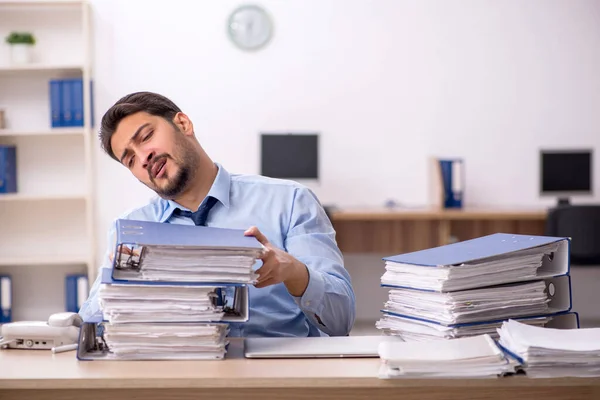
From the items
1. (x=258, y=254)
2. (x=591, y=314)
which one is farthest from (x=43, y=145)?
(x=258, y=254)

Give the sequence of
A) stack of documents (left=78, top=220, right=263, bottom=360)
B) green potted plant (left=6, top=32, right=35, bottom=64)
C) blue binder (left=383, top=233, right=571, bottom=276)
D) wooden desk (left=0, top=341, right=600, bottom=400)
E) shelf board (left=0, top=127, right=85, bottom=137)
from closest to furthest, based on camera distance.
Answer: wooden desk (left=0, top=341, right=600, bottom=400), stack of documents (left=78, top=220, right=263, bottom=360), blue binder (left=383, top=233, right=571, bottom=276), shelf board (left=0, top=127, right=85, bottom=137), green potted plant (left=6, top=32, right=35, bottom=64)

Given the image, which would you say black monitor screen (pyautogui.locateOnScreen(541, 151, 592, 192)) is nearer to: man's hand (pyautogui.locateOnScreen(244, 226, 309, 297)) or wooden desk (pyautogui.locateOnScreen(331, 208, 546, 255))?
wooden desk (pyautogui.locateOnScreen(331, 208, 546, 255))

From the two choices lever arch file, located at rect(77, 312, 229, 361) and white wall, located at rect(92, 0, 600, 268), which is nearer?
lever arch file, located at rect(77, 312, 229, 361)

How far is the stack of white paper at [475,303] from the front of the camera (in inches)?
53.8

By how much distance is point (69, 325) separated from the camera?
145cm

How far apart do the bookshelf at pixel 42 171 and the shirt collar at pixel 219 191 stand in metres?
3.29

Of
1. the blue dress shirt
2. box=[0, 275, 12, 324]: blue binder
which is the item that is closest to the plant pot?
box=[0, 275, 12, 324]: blue binder

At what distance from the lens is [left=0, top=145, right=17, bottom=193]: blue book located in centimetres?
484

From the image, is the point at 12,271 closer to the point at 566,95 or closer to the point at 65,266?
the point at 65,266

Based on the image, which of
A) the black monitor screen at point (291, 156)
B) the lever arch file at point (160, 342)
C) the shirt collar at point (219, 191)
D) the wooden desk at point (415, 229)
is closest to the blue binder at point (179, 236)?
the lever arch file at point (160, 342)

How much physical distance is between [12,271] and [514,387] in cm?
452

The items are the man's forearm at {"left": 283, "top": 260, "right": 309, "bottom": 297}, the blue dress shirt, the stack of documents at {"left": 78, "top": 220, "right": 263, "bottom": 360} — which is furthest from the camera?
the blue dress shirt

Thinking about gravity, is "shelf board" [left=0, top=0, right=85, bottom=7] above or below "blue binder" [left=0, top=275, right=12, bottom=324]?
above

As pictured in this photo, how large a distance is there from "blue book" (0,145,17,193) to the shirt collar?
3.28 m
